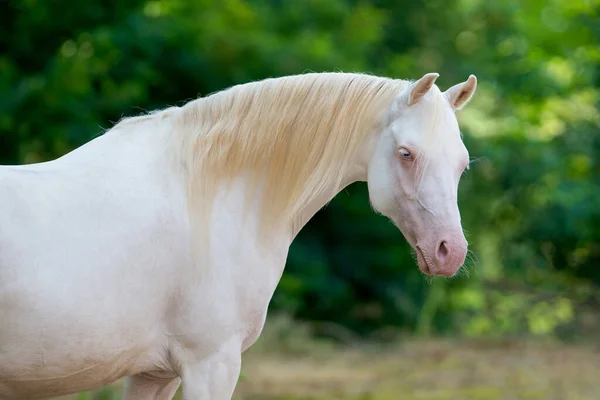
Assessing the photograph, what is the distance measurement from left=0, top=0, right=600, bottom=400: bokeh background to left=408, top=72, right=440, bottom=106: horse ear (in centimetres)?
441

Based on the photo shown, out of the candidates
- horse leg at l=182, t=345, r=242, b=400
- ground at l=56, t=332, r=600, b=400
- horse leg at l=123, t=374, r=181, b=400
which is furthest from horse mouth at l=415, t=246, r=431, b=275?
ground at l=56, t=332, r=600, b=400

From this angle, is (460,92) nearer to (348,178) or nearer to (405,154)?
(405,154)

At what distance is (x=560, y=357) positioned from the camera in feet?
27.4

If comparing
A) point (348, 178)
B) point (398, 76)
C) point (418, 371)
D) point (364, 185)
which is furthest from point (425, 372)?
point (348, 178)

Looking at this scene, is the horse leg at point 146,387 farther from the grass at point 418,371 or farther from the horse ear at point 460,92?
the grass at point 418,371

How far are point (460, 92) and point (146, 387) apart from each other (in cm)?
139

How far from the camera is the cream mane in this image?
273 cm

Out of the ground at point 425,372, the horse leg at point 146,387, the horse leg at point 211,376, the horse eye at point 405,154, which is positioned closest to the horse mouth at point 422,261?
the horse eye at point 405,154

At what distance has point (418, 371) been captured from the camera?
7820mm

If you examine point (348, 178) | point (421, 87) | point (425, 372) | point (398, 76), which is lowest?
point (425, 372)

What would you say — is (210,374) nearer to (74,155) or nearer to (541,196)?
(74,155)

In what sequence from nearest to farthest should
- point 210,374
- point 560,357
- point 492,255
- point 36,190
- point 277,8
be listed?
1. point 36,190
2. point 210,374
3. point 560,357
4. point 277,8
5. point 492,255

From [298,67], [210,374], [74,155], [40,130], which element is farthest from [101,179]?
[298,67]

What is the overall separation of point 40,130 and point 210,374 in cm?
532
